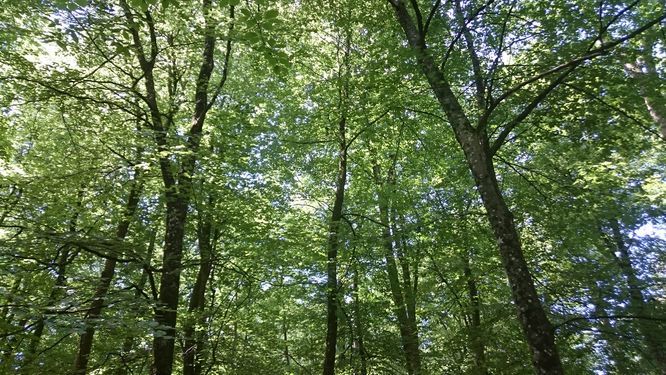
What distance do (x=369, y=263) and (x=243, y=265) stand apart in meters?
3.73

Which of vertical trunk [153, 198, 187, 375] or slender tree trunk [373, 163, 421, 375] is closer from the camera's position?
vertical trunk [153, 198, 187, 375]

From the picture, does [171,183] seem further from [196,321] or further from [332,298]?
[332,298]

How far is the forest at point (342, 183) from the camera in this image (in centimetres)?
527

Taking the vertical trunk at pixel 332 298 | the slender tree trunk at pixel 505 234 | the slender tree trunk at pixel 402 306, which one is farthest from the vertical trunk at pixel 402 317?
the slender tree trunk at pixel 505 234

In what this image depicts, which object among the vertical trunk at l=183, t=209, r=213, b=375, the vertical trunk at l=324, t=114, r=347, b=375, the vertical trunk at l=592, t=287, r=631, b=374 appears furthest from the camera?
the vertical trunk at l=324, t=114, r=347, b=375

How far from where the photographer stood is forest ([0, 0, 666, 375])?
5273 millimetres

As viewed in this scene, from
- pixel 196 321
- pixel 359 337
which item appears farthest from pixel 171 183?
pixel 359 337

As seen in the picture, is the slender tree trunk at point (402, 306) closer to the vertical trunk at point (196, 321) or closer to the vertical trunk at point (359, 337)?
the vertical trunk at point (359, 337)

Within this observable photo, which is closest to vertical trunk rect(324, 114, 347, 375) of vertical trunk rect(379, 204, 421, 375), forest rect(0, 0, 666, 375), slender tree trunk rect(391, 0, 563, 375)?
forest rect(0, 0, 666, 375)

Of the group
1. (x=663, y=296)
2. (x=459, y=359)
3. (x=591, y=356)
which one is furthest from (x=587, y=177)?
(x=459, y=359)

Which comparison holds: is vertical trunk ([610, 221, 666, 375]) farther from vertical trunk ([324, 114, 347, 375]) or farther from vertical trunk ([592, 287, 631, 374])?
vertical trunk ([324, 114, 347, 375])

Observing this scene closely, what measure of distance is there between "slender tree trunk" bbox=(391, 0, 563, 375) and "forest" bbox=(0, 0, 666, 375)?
0.03 meters

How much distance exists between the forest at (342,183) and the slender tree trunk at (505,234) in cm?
3

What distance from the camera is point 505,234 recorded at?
5379 mm
